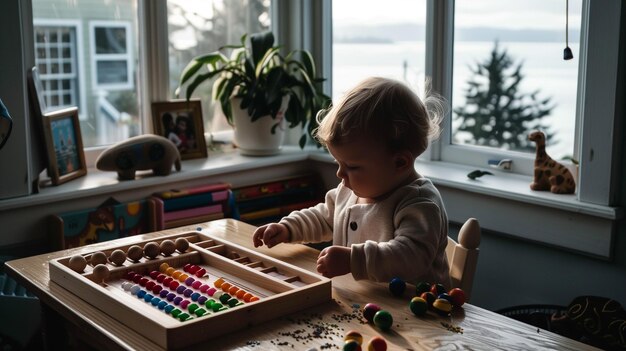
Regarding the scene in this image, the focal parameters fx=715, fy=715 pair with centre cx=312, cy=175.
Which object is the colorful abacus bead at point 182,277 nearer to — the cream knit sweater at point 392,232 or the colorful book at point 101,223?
the cream knit sweater at point 392,232

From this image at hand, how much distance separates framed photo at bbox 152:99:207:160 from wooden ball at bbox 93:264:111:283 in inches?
53.7

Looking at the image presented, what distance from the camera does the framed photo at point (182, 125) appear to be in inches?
112

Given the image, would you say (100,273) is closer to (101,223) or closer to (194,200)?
(101,223)

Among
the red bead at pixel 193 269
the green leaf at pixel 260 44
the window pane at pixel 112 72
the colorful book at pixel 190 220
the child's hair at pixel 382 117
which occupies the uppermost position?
the green leaf at pixel 260 44

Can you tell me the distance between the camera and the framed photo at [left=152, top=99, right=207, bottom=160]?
9.30 feet

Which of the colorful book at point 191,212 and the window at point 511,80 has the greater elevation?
the window at point 511,80

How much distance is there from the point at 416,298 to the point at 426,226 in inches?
8.9

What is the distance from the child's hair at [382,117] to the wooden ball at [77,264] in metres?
0.59

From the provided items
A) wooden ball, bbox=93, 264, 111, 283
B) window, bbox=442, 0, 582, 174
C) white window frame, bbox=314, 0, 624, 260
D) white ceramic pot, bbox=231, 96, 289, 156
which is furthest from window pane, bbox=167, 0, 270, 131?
wooden ball, bbox=93, 264, 111, 283

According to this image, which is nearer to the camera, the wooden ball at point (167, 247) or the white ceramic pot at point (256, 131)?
the wooden ball at point (167, 247)

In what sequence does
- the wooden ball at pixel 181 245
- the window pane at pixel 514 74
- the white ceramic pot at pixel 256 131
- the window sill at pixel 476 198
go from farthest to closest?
Answer: the white ceramic pot at pixel 256 131, the window pane at pixel 514 74, the window sill at pixel 476 198, the wooden ball at pixel 181 245

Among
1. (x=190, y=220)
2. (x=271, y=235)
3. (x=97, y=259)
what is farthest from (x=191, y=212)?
(x=97, y=259)

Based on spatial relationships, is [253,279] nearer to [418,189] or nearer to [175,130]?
[418,189]

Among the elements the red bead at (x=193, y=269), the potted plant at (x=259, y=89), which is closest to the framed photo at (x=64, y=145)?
the potted plant at (x=259, y=89)
